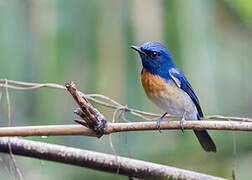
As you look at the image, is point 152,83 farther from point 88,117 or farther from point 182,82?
point 88,117

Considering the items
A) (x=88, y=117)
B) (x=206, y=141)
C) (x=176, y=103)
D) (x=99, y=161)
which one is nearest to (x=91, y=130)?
(x=88, y=117)

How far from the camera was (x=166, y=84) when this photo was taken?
170 inches

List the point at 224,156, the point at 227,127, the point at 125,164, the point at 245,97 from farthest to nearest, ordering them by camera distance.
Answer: the point at 245,97 < the point at 224,156 < the point at 125,164 < the point at 227,127

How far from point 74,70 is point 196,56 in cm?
146

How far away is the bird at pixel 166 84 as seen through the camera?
4238 mm

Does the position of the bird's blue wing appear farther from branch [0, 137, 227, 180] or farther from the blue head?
branch [0, 137, 227, 180]

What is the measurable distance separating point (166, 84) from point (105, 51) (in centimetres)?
68

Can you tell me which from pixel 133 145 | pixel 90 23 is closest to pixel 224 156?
pixel 133 145

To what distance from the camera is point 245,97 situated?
5391 mm

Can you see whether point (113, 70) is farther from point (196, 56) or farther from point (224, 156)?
point (224, 156)

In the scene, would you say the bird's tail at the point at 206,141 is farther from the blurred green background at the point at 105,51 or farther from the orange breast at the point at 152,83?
the orange breast at the point at 152,83

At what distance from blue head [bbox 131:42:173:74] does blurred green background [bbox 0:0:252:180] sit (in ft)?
Answer: 0.47

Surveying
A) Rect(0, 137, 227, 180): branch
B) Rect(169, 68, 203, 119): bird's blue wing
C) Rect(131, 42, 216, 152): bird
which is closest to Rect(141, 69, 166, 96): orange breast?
Rect(131, 42, 216, 152): bird

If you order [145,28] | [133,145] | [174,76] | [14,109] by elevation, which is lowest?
[133,145]
